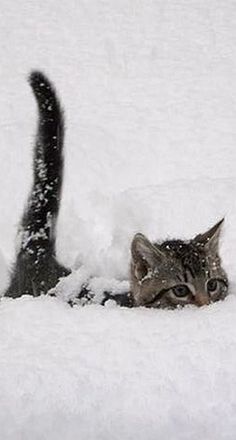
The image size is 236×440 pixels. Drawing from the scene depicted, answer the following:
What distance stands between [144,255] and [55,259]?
2.28ft

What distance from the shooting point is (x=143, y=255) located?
3340mm

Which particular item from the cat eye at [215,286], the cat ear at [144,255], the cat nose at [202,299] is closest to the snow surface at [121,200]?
the cat eye at [215,286]

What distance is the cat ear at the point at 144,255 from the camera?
3.31 metres

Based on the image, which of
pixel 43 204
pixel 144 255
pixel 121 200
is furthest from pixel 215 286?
pixel 121 200

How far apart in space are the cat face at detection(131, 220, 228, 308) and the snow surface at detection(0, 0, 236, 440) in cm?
14

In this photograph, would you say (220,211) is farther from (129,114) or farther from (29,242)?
(129,114)

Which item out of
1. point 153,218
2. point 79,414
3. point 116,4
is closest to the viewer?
point 79,414

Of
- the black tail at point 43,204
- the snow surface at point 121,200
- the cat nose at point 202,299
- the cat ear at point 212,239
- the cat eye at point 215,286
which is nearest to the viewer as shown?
the snow surface at point 121,200

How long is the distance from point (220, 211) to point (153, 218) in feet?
1.38

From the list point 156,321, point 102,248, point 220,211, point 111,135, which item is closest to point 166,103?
point 111,135

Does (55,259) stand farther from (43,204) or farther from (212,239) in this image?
(212,239)

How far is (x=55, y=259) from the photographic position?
154 inches

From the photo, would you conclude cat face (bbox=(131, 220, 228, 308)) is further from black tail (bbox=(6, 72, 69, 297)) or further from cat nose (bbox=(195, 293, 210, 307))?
black tail (bbox=(6, 72, 69, 297))

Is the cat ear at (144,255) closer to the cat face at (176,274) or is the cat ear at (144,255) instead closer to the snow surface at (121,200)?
the cat face at (176,274)
